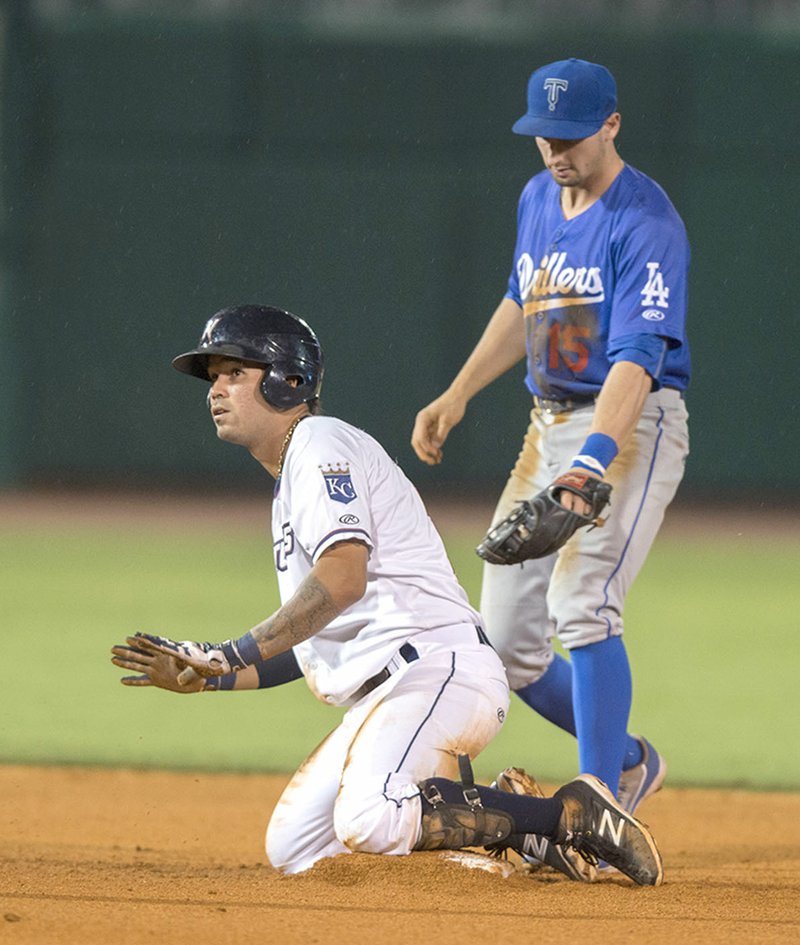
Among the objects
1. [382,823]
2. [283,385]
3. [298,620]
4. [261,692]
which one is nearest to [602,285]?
[283,385]

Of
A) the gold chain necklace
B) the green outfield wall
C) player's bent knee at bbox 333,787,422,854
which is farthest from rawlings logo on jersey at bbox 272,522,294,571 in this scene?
the green outfield wall

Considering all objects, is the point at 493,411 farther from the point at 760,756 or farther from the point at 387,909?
the point at 387,909

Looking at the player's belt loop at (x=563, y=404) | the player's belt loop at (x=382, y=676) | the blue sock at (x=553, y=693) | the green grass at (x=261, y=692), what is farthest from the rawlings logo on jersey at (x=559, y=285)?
the green grass at (x=261, y=692)

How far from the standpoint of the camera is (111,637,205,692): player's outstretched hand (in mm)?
3682

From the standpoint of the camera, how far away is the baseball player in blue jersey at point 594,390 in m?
4.56

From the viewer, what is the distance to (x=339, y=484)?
12.9ft

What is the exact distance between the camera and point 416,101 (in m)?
16.0

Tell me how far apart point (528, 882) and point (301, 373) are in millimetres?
1347

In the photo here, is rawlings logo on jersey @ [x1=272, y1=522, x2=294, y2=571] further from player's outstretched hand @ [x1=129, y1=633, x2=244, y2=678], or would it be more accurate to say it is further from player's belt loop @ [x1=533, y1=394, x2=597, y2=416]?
player's belt loop @ [x1=533, y1=394, x2=597, y2=416]

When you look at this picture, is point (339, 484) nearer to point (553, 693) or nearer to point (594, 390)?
point (594, 390)

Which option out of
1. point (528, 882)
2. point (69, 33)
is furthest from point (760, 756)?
point (69, 33)

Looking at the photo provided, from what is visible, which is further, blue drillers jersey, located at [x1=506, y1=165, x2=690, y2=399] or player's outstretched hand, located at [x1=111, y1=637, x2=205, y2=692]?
blue drillers jersey, located at [x1=506, y1=165, x2=690, y2=399]

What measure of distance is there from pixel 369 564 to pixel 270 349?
1.91 ft

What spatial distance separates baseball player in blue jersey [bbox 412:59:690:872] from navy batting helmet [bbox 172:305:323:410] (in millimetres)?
742
